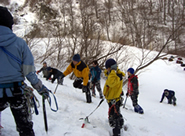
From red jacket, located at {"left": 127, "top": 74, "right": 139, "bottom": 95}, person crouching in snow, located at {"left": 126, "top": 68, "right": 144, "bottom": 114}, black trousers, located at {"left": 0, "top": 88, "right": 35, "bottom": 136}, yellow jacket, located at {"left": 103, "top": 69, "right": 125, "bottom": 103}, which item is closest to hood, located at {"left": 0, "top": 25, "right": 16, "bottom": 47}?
black trousers, located at {"left": 0, "top": 88, "right": 35, "bottom": 136}

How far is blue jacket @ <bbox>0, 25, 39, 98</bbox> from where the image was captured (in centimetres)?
194

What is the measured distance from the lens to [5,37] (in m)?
1.91

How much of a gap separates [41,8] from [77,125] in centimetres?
2162

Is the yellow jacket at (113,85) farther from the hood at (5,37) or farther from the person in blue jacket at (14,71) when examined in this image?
the hood at (5,37)

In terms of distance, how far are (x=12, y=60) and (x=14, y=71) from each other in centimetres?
15

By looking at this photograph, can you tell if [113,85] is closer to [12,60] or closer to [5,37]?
[12,60]

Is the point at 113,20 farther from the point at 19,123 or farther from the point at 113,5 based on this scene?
the point at 19,123

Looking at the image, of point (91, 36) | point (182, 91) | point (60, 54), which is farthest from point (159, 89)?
point (60, 54)

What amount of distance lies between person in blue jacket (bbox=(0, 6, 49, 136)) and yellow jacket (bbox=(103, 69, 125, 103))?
1.56 m

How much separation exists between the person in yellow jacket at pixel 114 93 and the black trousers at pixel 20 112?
1.71 meters

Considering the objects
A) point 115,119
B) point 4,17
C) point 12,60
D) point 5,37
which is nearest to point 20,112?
point 12,60

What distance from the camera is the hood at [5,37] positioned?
6.21 ft

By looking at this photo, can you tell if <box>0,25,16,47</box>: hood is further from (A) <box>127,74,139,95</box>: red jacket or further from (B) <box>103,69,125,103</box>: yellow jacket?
(A) <box>127,74,139,95</box>: red jacket

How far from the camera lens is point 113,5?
32438 mm
